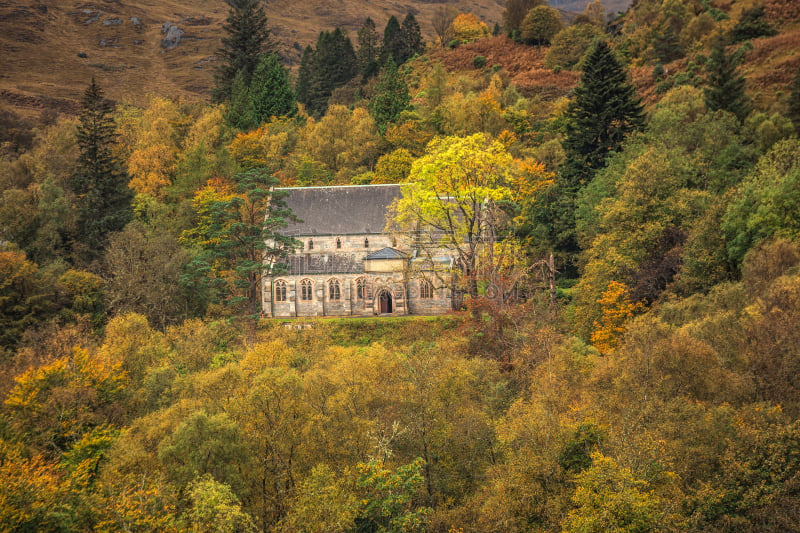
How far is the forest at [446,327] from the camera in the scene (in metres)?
19.0

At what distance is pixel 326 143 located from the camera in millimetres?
70562

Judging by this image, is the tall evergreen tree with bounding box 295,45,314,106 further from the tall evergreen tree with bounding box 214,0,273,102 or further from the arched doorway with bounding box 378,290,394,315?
the arched doorway with bounding box 378,290,394,315

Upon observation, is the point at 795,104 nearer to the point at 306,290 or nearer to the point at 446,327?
the point at 446,327

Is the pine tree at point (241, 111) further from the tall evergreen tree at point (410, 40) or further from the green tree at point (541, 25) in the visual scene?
the green tree at point (541, 25)

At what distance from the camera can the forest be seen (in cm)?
1897

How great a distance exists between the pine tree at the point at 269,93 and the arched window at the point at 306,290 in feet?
94.8

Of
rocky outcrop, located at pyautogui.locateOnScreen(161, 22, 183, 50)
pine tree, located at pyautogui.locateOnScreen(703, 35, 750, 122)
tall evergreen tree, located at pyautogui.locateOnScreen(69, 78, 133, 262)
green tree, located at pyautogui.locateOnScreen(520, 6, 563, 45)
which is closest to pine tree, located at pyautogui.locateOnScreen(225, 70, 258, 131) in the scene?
tall evergreen tree, located at pyautogui.locateOnScreen(69, 78, 133, 262)

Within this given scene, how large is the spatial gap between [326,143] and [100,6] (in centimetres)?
13673

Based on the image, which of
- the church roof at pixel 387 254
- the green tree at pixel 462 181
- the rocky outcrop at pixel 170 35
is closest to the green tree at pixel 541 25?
the church roof at pixel 387 254

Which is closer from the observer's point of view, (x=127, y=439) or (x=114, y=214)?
(x=127, y=439)

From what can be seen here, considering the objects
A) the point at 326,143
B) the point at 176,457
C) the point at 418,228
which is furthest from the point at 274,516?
the point at 326,143

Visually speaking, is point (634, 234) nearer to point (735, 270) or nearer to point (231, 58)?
point (735, 270)

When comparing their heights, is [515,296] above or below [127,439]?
above

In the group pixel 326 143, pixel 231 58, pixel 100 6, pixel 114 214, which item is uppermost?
pixel 100 6
